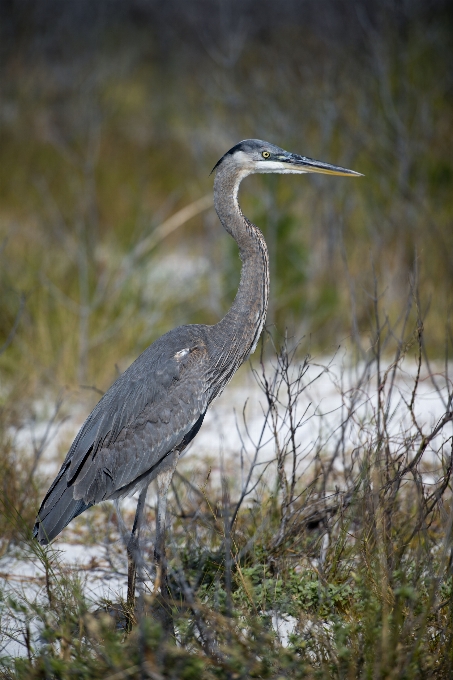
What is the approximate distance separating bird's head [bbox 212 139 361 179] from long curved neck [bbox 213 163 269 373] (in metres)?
0.04

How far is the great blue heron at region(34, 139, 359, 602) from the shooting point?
2.90 meters

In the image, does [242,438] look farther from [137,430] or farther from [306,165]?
[306,165]

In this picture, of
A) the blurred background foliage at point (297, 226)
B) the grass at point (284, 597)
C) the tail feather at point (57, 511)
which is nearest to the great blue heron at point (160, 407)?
the tail feather at point (57, 511)

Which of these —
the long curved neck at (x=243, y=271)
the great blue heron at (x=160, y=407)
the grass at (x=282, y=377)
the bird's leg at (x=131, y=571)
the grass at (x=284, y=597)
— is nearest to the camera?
the grass at (x=284, y=597)

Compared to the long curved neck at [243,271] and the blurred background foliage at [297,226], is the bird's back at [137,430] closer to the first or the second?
the long curved neck at [243,271]

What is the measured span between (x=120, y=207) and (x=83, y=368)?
5252 mm

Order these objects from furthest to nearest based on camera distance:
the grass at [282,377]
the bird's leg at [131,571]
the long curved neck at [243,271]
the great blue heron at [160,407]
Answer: the long curved neck at [243,271] → the great blue heron at [160,407] → the bird's leg at [131,571] → the grass at [282,377]

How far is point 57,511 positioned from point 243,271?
1.29 metres

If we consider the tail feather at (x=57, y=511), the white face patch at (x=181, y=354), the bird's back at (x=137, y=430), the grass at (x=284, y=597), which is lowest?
the grass at (x=284, y=597)

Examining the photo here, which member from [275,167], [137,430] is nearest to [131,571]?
[137,430]

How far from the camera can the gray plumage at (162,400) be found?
2906mm

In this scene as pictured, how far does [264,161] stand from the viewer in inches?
125

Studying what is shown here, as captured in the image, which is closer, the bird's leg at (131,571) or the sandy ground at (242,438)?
the bird's leg at (131,571)

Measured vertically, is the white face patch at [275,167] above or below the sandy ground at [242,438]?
above
